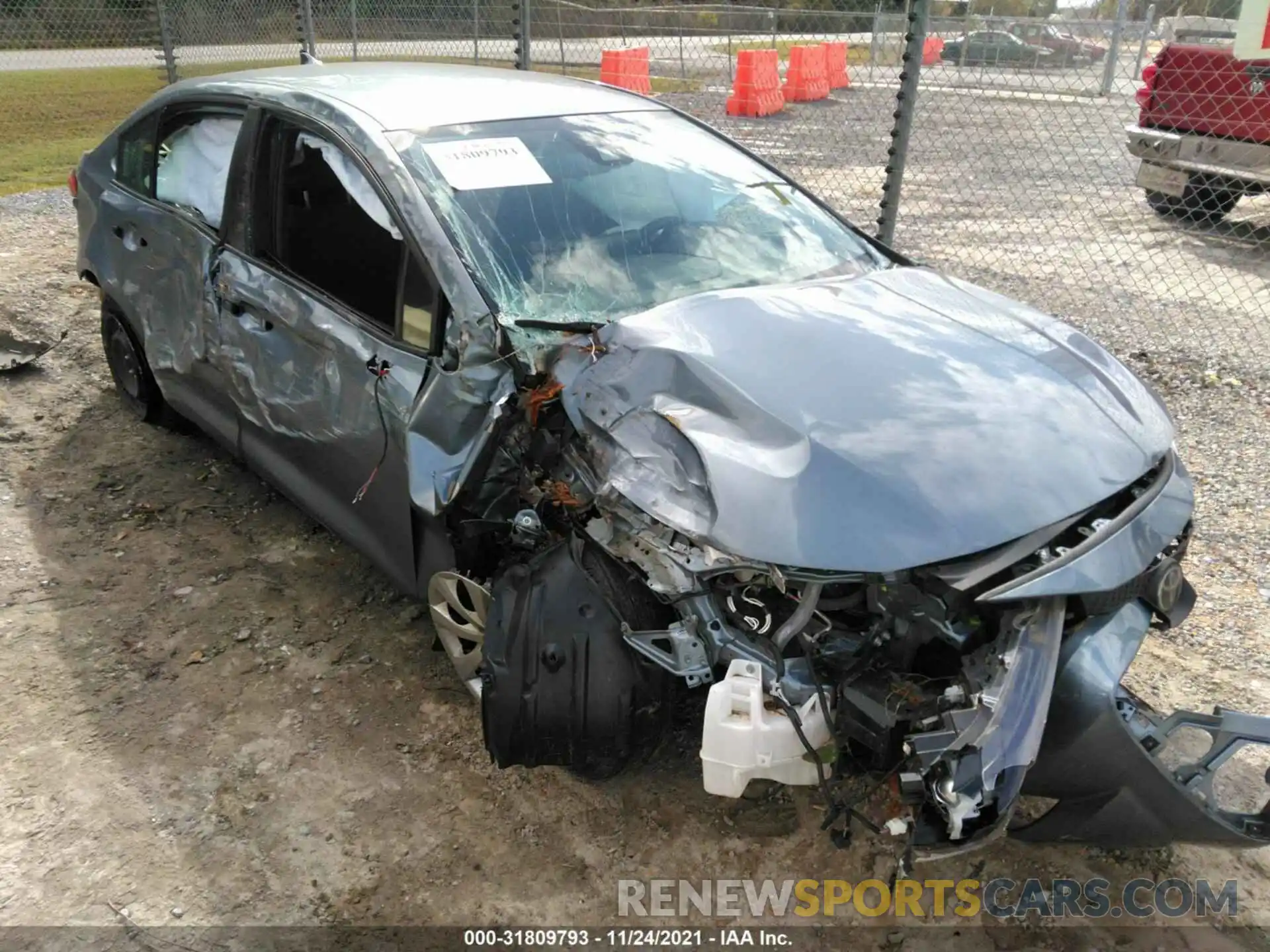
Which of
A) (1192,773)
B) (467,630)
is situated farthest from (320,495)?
(1192,773)

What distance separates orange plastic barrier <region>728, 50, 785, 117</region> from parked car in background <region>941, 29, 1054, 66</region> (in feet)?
15.3

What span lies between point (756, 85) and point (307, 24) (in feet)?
23.6

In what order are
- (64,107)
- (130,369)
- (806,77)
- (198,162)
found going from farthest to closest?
1. (806,77)
2. (64,107)
3. (130,369)
4. (198,162)

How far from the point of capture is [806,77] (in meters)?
16.6

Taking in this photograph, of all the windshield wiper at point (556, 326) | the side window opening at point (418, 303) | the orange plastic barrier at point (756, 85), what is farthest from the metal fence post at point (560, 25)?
the windshield wiper at point (556, 326)

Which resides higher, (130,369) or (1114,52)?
(1114,52)

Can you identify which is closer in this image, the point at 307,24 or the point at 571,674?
the point at 571,674

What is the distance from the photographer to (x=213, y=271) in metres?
3.44

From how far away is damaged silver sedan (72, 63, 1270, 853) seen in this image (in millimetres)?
1958

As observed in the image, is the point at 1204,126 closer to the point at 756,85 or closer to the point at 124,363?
the point at 756,85

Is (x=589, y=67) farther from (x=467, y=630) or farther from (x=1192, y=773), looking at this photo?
(x=1192, y=773)

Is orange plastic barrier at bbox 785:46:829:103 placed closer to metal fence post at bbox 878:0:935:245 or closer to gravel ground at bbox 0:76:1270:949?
metal fence post at bbox 878:0:935:245

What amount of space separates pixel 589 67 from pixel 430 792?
8.84 meters

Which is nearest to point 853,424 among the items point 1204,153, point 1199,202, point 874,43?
point 1204,153
